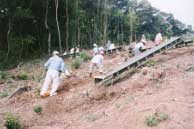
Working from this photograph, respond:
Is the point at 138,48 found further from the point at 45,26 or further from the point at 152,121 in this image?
the point at 45,26

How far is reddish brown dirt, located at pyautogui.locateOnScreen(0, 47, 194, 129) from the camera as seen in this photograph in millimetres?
10188

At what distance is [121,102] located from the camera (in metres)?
12.2

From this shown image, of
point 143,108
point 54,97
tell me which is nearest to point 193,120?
point 143,108

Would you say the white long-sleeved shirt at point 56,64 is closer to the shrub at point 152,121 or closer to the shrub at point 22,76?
the shrub at point 152,121

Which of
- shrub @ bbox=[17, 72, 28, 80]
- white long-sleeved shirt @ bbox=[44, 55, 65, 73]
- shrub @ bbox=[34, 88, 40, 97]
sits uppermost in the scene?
white long-sleeved shirt @ bbox=[44, 55, 65, 73]

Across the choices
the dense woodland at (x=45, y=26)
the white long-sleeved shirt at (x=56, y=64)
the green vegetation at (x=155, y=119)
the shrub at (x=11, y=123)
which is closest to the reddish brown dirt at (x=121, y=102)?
A: the green vegetation at (x=155, y=119)

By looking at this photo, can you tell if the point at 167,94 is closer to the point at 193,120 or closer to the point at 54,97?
the point at 193,120

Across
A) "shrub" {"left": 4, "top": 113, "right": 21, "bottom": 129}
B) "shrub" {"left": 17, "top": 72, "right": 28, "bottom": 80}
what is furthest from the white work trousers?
"shrub" {"left": 17, "top": 72, "right": 28, "bottom": 80}

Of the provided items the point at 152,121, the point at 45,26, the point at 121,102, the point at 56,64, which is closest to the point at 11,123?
the point at 121,102

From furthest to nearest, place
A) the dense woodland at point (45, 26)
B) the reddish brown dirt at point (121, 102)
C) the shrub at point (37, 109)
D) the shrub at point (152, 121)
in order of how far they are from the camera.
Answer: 1. the dense woodland at point (45, 26)
2. the shrub at point (37, 109)
3. the reddish brown dirt at point (121, 102)
4. the shrub at point (152, 121)

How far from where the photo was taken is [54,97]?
A: 575 inches

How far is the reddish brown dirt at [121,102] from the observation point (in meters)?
10.2

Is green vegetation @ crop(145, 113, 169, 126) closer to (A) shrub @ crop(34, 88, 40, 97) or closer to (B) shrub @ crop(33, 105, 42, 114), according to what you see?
(B) shrub @ crop(33, 105, 42, 114)

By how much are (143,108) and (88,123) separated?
1501mm
